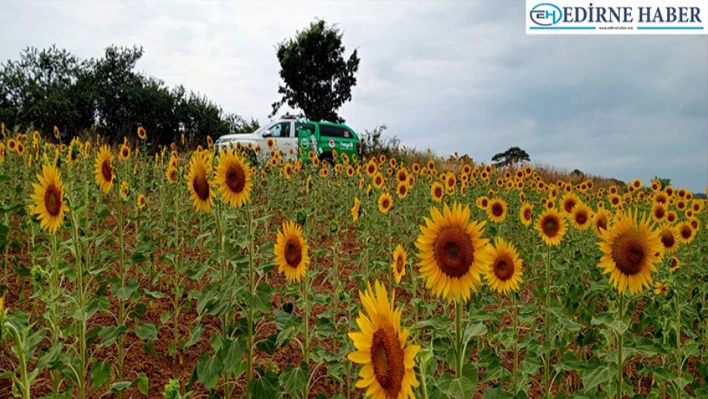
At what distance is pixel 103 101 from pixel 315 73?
557 inches

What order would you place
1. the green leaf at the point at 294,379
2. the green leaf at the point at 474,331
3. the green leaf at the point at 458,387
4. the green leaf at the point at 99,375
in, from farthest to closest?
1. the green leaf at the point at 99,375
2. the green leaf at the point at 294,379
3. the green leaf at the point at 474,331
4. the green leaf at the point at 458,387

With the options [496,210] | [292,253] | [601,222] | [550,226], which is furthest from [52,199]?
[496,210]

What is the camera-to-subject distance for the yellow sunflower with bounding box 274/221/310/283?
9.21ft

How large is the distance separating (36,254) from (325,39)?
1425 inches

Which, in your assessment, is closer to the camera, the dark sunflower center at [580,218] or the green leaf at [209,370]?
the green leaf at [209,370]

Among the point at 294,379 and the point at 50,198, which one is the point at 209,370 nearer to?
the point at 294,379

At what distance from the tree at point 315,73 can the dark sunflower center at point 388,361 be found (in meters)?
35.8

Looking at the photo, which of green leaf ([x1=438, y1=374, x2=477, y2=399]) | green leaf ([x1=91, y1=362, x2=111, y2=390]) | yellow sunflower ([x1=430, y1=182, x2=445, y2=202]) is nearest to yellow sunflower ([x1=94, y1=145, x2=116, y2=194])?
green leaf ([x1=91, y1=362, x2=111, y2=390])

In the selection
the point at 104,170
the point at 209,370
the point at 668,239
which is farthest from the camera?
the point at 668,239

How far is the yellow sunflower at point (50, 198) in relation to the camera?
112 inches

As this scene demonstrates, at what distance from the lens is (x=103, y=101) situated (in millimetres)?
30281

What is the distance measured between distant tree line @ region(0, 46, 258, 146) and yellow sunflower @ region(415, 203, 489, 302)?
27362 mm

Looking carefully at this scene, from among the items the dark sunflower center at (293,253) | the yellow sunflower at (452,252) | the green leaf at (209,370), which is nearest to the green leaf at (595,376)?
the yellow sunflower at (452,252)

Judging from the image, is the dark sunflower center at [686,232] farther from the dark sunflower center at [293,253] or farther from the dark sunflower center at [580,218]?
the dark sunflower center at [293,253]
